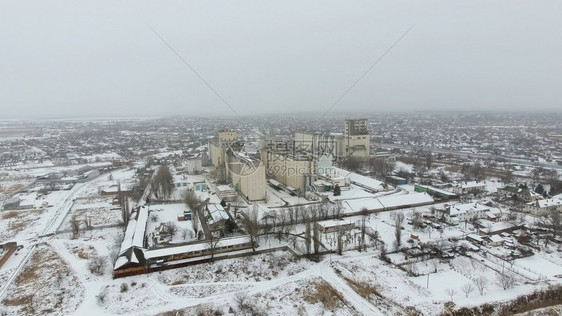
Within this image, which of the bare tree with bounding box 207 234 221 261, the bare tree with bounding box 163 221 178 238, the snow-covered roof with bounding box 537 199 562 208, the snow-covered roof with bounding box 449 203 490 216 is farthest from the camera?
the snow-covered roof with bounding box 537 199 562 208

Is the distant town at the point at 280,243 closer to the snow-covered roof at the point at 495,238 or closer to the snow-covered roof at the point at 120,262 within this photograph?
the snow-covered roof at the point at 120,262

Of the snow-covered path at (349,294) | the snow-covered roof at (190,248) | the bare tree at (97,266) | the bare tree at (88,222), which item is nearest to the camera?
the snow-covered path at (349,294)

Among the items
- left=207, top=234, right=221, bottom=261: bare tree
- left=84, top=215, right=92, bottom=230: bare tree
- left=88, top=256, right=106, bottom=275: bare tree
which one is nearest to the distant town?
left=88, top=256, right=106, bottom=275: bare tree

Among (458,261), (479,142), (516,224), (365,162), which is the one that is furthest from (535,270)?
(479,142)

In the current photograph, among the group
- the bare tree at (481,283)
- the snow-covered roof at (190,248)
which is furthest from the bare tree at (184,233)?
the bare tree at (481,283)

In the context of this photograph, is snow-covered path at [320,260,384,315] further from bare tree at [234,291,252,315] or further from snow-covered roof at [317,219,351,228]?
snow-covered roof at [317,219,351,228]

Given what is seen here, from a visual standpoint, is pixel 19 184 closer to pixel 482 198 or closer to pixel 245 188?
pixel 245 188
